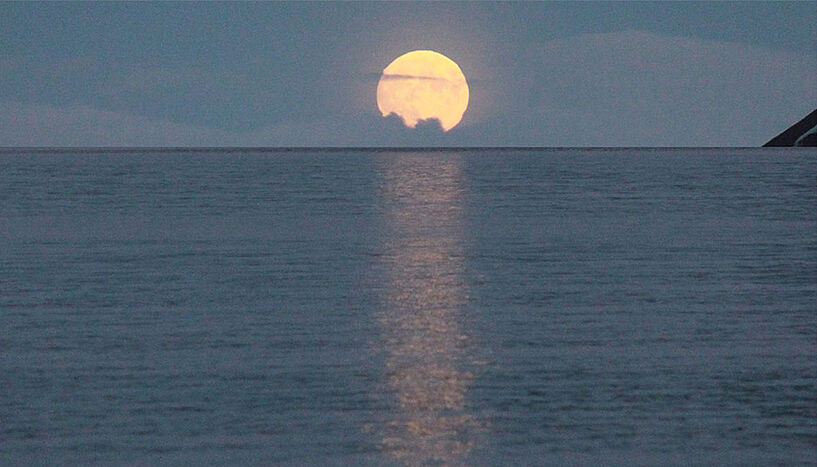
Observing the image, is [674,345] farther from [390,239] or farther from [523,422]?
[390,239]

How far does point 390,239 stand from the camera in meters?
37.3

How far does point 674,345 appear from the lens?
17.8 m

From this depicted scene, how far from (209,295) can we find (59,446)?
36.2 ft

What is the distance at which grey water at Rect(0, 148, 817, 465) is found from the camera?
12469mm

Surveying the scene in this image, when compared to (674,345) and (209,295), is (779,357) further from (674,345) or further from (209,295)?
(209,295)

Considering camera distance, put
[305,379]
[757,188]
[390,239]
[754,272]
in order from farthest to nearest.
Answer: [757,188] < [390,239] < [754,272] < [305,379]

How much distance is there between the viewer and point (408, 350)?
17.5 m

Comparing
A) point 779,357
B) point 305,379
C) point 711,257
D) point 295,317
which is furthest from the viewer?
point 711,257

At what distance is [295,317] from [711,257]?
45.8 ft

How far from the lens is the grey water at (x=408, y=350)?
12.5 meters

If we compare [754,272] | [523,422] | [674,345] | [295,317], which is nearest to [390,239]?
[754,272]

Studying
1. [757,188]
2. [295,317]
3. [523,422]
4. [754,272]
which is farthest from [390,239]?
[757,188]

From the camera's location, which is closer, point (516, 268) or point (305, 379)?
point (305, 379)

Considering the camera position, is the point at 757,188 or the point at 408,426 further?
the point at 757,188
